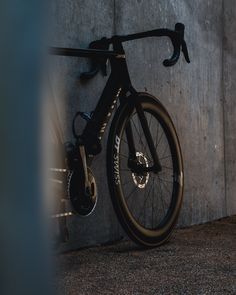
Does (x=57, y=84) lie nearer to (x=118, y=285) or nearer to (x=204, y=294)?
(x=118, y=285)

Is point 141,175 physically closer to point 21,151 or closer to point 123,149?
point 123,149

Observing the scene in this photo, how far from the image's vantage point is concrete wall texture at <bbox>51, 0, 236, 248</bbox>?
3.13 meters

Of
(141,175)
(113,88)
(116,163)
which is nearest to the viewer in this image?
(116,163)

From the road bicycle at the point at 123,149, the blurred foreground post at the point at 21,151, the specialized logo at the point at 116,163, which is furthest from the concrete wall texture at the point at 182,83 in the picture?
the blurred foreground post at the point at 21,151

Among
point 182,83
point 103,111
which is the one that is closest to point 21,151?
point 103,111

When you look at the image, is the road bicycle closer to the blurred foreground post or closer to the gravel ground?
the gravel ground

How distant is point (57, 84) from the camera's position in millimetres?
2982

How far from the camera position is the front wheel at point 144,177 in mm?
2896

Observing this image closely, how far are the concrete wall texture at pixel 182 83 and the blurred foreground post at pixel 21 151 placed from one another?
2353 mm

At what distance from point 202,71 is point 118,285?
2.60 m

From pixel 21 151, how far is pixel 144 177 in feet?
9.08

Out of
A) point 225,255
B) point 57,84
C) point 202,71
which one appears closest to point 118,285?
point 225,255

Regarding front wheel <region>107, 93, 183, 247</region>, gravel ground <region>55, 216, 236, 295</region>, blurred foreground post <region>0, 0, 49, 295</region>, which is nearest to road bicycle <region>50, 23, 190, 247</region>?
front wheel <region>107, 93, 183, 247</region>

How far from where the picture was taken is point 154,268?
103 inches
